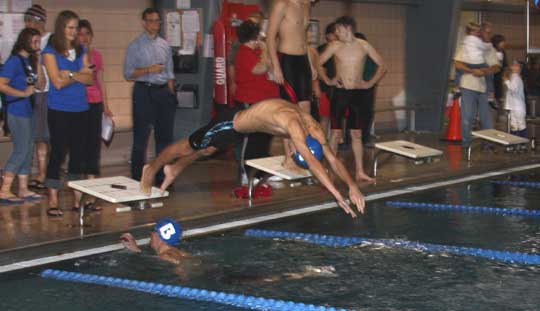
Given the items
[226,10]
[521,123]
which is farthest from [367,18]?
[226,10]

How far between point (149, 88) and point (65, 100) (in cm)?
152

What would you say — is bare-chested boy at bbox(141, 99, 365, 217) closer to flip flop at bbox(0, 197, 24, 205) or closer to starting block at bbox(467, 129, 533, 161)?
flip flop at bbox(0, 197, 24, 205)

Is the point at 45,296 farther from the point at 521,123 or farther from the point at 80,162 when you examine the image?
the point at 521,123

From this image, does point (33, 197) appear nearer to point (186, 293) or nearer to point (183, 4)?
point (186, 293)

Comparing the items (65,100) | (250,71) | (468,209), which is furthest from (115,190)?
(468,209)

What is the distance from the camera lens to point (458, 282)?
5.85m

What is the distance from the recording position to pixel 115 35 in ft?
40.3

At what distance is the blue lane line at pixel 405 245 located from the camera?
655 centimetres

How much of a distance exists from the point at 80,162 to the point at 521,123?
333 inches

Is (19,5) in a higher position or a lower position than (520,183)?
higher

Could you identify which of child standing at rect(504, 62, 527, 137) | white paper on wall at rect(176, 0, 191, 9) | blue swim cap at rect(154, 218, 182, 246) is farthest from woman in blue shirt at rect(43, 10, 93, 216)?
child standing at rect(504, 62, 527, 137)

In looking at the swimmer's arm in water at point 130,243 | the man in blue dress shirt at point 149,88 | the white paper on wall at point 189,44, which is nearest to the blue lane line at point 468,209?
the man in blue dress shirt at point 149,88

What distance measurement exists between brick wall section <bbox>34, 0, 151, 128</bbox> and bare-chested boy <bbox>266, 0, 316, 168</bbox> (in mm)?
3462

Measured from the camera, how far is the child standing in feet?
46.0
